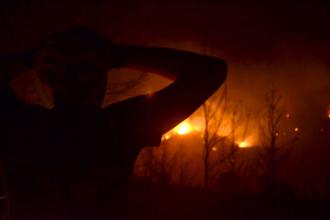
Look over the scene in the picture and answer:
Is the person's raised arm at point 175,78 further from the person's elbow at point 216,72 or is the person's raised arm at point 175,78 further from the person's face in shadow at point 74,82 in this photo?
the person's face in shadow at point 74,82

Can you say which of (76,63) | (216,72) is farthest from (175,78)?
(76,63)

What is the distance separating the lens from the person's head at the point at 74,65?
215cm

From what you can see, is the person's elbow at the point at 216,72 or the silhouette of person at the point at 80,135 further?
the person's elbow at the point at 216,72

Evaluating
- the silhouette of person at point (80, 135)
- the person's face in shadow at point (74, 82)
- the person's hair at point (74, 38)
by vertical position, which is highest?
the person's hair at point (74, 38)

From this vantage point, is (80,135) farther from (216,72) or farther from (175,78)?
(216,72)

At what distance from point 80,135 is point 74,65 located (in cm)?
40

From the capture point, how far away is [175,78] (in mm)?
2363

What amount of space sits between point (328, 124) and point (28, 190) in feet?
111

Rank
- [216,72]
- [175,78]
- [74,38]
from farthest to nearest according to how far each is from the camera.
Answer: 1. [175,78]
2. [216,72]
3. [74,38]

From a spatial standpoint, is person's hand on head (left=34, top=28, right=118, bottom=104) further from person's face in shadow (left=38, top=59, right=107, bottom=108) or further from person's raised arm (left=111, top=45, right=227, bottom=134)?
person's raised arm (left=111, top=45, right=227, bottom=134)

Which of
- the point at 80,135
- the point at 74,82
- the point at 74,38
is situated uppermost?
the point at 74,38

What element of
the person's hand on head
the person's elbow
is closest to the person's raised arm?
the person's elbow

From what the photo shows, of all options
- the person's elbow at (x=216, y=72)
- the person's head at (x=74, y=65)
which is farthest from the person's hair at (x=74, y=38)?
the person's elbow at (x=216, y=72)

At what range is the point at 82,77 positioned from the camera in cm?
225
